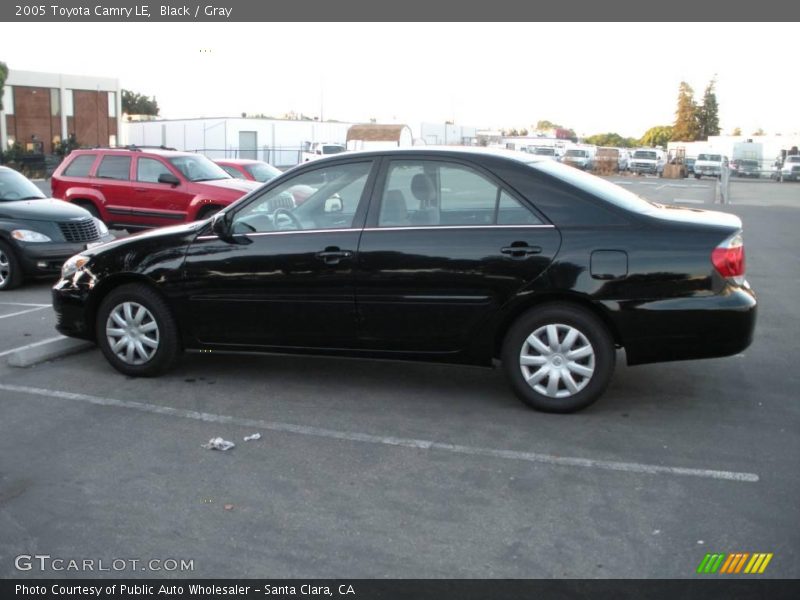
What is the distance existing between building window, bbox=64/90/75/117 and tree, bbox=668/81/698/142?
6455 centimetres

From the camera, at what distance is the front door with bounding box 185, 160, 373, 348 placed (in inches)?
232

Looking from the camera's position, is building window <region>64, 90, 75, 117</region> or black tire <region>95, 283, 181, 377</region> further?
building window <region>64, 90, 75, 117</region>

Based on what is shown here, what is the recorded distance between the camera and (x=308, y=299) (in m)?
5.93

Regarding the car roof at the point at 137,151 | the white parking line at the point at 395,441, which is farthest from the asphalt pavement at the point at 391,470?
the car roof at the point at 137,151

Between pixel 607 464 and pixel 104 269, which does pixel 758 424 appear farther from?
pixel 104 269

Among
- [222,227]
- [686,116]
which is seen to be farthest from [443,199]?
[686,116]

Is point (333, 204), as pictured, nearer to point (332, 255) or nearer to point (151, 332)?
point (332, 255)

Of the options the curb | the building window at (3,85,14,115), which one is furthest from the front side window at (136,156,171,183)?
the building window at (3,85,14,115)

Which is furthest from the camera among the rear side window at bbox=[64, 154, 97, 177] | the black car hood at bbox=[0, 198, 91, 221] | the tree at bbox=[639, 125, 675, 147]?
the tree at bbox=[639, 125, 675, 147]

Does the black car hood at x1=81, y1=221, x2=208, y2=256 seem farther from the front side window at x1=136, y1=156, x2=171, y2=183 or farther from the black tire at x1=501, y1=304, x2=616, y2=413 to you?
the front side window at x1=136, y1=156, x2=171, y2=183

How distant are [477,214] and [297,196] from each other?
52.4 inches

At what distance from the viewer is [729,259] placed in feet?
17.6

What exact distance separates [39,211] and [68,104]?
42.7 m

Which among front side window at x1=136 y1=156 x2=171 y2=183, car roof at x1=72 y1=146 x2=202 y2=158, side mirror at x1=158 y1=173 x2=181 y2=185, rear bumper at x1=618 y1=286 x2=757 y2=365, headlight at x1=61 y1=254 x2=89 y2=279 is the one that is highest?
car roof at x1=72 y1=146 x2=202 y2=158
